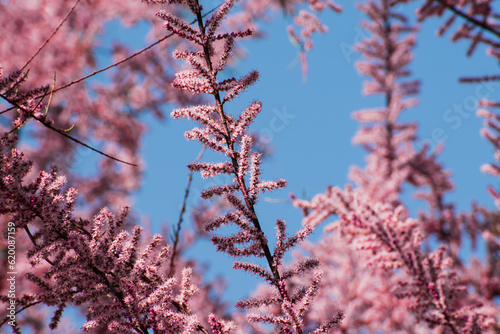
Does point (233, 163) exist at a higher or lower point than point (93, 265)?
higher

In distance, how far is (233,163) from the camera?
1.36 metres

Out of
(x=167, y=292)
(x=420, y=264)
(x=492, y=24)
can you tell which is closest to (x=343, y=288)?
(x=420, y=264)

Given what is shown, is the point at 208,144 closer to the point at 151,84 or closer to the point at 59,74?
the point at 59,74

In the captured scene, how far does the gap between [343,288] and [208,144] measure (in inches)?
138

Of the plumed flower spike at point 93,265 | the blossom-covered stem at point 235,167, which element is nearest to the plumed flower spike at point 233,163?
the blossom-covered stem at point 235,167

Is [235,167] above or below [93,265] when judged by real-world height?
above

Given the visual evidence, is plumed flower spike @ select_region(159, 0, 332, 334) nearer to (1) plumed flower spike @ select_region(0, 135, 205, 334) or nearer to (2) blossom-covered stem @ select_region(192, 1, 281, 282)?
(2) blossom-covered stem @ select_region(192, 1, 281, 282)

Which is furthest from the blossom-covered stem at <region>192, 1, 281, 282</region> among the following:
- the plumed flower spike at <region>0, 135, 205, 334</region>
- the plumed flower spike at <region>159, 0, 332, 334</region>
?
the plumed flower spike at <region>0, 135, 205, 334</region>

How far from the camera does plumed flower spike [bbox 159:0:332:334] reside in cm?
131

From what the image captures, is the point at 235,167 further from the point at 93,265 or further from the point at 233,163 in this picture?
the point at 93,265

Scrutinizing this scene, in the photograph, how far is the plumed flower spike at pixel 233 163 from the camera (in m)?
1.31

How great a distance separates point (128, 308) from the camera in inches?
52.1

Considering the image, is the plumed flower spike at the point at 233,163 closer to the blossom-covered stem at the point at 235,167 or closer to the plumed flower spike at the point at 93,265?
the blossom-covered stem at the point at 235,167

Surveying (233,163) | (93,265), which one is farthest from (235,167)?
(93,265)
